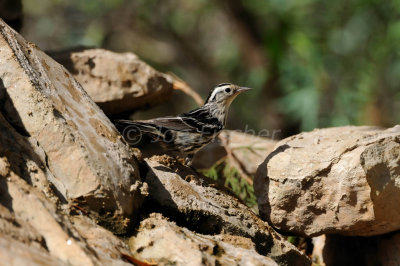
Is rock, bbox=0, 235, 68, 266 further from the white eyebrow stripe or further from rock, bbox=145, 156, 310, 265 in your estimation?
the white eyebrow stripe

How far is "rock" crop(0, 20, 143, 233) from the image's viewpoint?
11.2 feet

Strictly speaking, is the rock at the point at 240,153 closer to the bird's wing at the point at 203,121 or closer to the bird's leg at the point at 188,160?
the bird's wing at the point at 203,121

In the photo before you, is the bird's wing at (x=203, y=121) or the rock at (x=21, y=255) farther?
the bird's wing at (x=203, y=121)

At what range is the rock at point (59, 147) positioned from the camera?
3402 mm

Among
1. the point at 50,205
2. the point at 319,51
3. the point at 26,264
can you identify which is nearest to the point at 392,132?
the point at 50,205

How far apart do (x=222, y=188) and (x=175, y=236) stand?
1397 mm

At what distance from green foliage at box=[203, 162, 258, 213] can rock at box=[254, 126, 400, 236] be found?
1.28 metres

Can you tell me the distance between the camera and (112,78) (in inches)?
233

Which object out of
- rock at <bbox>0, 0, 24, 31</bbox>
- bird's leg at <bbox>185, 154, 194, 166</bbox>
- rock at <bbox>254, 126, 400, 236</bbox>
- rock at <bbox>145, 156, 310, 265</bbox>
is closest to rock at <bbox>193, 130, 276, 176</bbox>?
bird's leg at <bbox>185, 154, 194, 166</bbox>

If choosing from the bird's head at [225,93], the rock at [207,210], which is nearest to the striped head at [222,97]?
the bird's head at [225,93]

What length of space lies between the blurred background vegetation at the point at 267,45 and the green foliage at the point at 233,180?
13.6ft

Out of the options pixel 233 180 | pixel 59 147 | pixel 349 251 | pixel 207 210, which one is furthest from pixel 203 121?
pixel 59 147

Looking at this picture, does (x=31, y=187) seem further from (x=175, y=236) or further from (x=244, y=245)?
(x=244, y=245)

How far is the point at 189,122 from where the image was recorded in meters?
5.68
